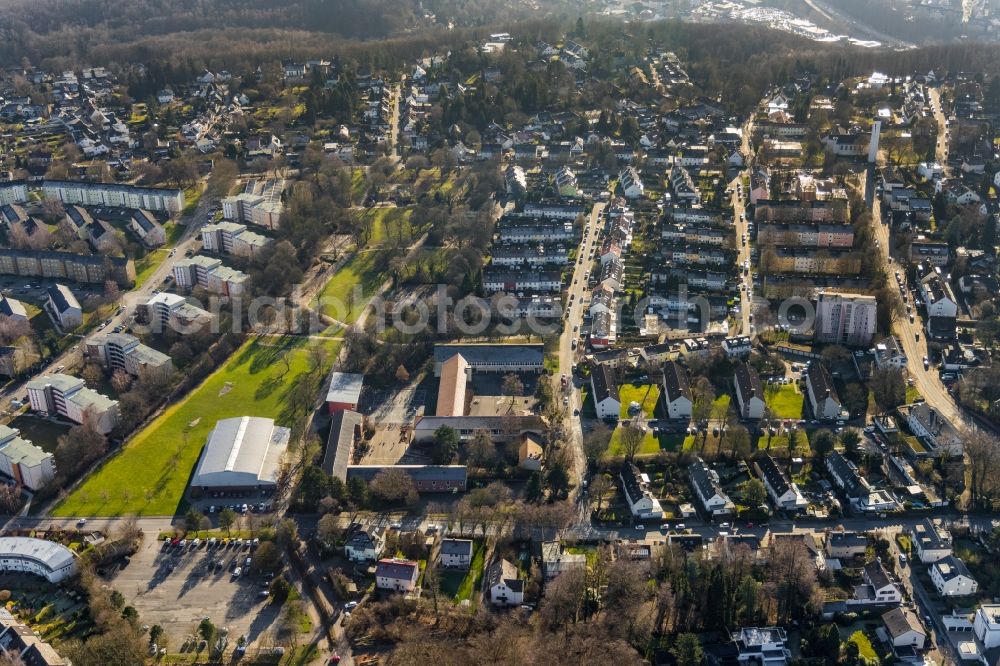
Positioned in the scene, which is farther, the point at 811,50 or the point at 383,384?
the point at 811,50

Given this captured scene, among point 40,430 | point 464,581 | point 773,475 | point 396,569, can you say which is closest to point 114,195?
point 40,430

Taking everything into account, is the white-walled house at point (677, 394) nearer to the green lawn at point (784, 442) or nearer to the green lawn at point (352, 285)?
the green lawn at point (784, 442)

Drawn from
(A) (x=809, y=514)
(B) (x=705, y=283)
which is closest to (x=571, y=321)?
(B) (x=705, y=283)

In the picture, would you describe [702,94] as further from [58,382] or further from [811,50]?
[58,382]

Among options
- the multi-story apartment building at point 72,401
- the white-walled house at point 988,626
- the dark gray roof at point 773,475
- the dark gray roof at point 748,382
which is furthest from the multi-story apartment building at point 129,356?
the white-walled house at point 988,626

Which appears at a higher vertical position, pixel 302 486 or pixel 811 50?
pixel 811 50
